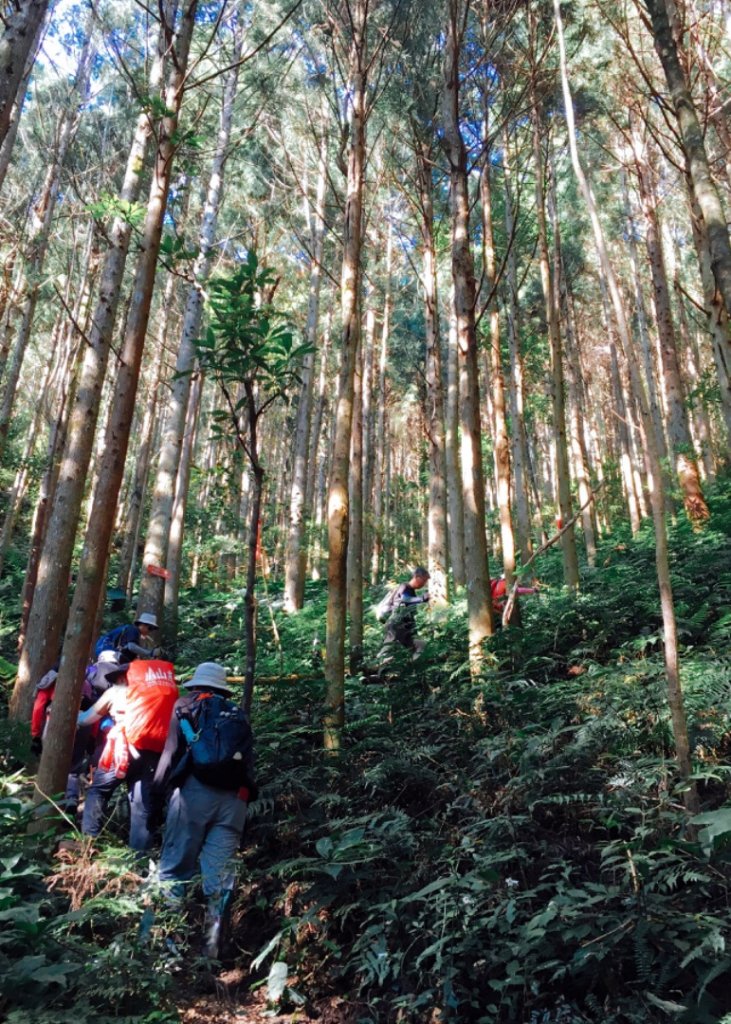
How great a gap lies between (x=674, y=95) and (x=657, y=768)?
495 cm

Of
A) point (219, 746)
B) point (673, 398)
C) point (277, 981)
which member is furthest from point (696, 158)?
point (673, 398)

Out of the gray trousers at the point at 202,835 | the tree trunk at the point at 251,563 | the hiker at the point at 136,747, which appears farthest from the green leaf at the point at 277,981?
the tree trunk at the point at 251,563

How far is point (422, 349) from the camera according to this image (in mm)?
21328

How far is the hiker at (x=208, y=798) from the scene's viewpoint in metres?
3.71

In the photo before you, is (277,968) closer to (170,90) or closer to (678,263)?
(170,90)

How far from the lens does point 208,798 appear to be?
3.85m

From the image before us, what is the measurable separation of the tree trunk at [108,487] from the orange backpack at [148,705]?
0.50 meters

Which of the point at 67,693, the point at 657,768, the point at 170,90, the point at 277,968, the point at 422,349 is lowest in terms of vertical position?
the point at 277,968

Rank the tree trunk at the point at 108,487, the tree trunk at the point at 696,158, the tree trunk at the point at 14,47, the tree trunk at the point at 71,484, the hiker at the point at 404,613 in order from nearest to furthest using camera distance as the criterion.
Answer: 1. the tree trunk at the point at 14,47
2. the tree trunk at the point at 108,487
3. the tree trunk at the point at 696,158
4. the tree trunk at the point at 71,484
5. the hiker at the point at 404,613

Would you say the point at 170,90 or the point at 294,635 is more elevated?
the point at 170,90

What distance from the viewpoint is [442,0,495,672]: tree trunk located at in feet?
18.5

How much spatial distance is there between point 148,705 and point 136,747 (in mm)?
280

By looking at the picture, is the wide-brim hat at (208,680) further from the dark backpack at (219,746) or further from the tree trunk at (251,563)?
the tree trunk at (251,563)

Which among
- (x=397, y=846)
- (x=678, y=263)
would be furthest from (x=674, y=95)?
(x=678, y=263)
